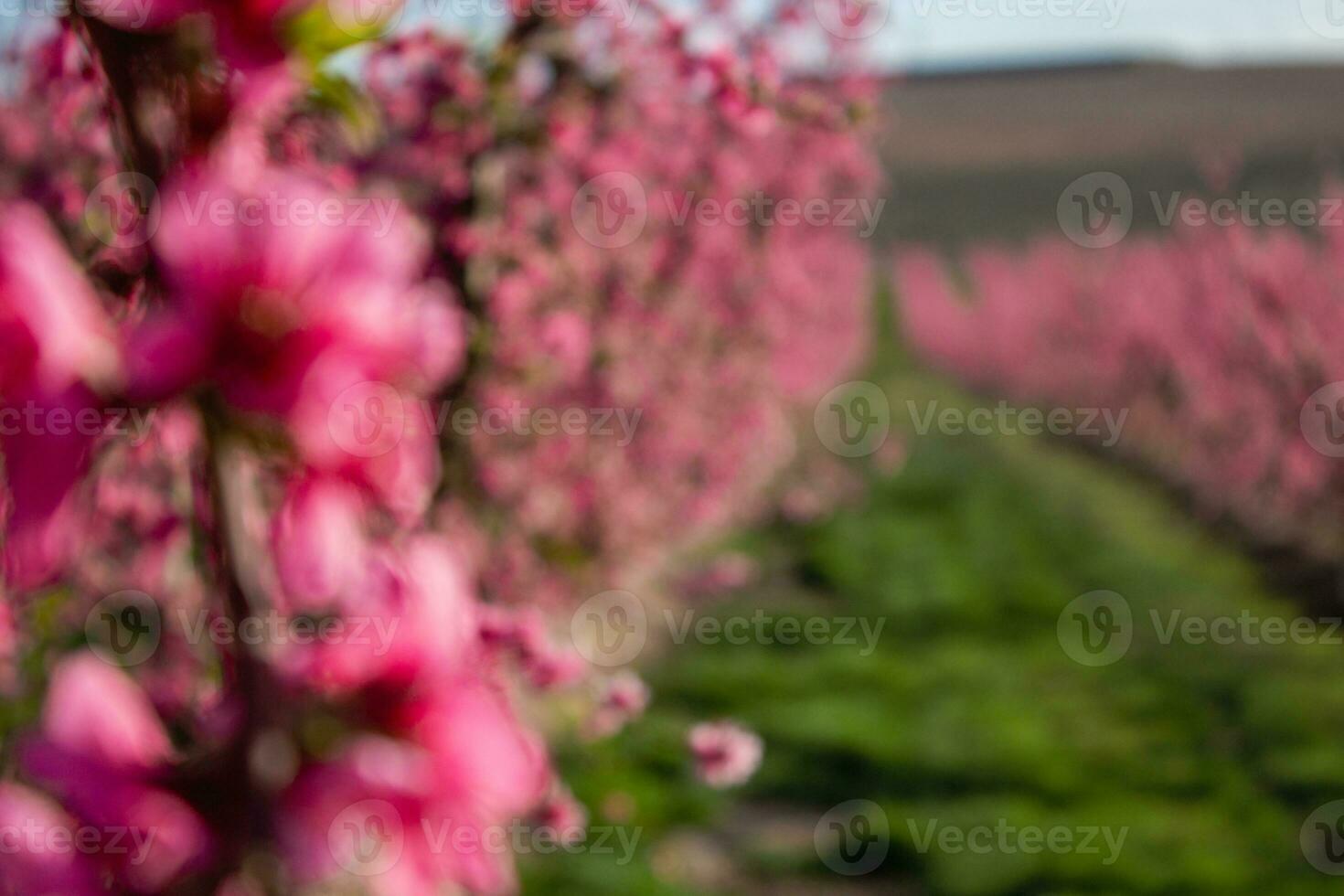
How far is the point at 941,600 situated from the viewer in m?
7.65

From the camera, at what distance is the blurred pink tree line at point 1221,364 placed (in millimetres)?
7031

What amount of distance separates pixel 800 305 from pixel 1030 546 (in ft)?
9.66

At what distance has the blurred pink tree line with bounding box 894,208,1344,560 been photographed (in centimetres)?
703

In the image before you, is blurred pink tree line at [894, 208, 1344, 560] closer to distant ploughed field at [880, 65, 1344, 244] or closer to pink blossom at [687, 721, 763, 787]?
pink blossom at [687, 721, 763, 787]

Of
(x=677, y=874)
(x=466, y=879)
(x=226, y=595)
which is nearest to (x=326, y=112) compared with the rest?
(x=226, y=595)

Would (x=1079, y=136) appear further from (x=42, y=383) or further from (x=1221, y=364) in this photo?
(x=42, y=383)

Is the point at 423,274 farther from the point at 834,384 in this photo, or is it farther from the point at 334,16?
the point at 834,384

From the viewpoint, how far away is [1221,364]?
8719mm

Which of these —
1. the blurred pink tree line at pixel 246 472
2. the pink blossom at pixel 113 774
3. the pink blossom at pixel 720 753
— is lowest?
the pink blossom at pixel 720 753

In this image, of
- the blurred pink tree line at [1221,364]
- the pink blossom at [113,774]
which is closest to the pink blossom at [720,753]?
the pink blossom at [113,774]

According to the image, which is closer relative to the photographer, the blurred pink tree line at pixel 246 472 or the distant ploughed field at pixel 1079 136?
the blurred pink tree line at pixel 246 472

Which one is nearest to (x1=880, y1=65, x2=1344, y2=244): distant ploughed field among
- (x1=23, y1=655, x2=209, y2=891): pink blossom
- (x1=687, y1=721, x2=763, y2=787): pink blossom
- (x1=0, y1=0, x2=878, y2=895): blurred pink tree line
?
(x1=687, y1=721, x2=763, y2=787): pink blossom

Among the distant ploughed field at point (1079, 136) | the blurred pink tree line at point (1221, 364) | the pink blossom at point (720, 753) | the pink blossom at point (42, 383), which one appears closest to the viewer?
the pink blossom at point (42, 383)

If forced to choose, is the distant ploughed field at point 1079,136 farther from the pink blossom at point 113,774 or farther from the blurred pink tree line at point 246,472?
the pink blossom at point 113,774
